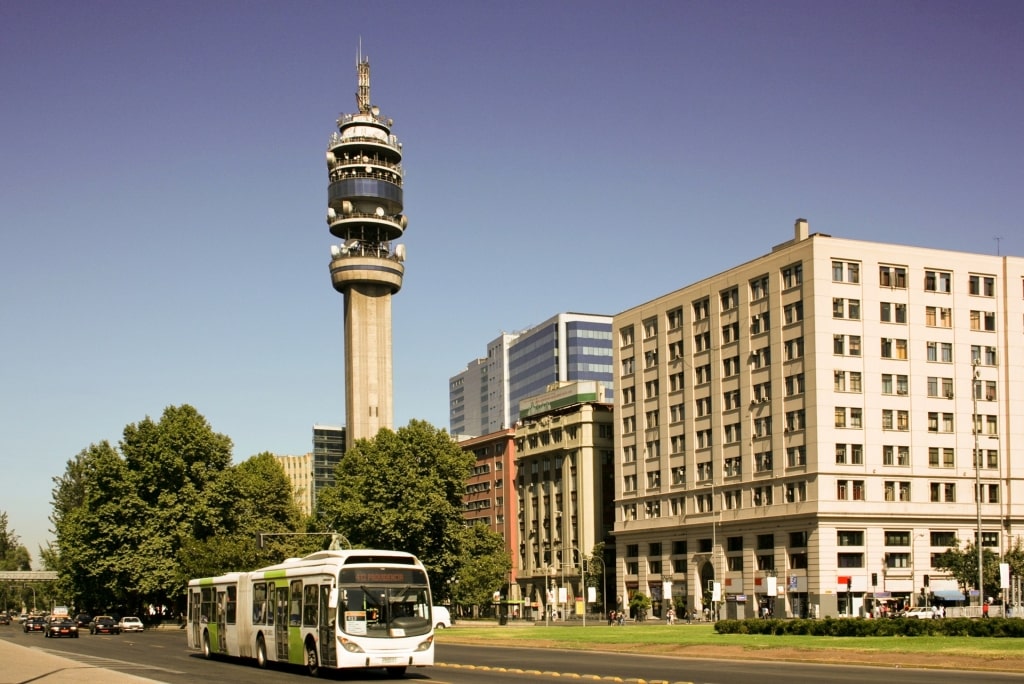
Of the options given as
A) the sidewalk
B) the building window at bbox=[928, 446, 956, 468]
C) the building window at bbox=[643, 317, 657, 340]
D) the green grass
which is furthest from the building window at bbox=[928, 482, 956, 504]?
the sidewalk

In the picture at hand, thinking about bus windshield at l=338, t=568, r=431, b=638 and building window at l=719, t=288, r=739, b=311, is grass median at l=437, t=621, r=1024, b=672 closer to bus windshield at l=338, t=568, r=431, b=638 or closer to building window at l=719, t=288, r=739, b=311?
bus windshield at l=338, t=568, r=431, b=638

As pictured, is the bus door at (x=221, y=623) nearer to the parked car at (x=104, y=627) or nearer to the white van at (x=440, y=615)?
the white van at (x=440, y=615)

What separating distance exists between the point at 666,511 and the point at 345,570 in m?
84.3

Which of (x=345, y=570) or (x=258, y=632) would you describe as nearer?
(x=345, y=570)

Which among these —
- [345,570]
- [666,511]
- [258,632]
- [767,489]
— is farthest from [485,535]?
[345,570]

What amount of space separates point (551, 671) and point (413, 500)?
68950 millimetres

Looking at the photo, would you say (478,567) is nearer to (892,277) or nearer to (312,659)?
(892,277)

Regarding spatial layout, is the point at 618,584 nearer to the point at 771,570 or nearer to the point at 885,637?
the point at 771,570

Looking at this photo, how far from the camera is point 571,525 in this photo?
467 ft

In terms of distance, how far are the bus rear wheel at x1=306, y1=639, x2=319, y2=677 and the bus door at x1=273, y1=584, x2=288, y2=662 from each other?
200cm

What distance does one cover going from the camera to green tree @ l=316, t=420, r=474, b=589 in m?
106

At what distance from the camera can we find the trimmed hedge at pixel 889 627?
4859 centimetres

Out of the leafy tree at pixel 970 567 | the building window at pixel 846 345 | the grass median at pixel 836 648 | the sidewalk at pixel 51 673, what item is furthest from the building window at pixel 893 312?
the sidewalk at pixel 51 673

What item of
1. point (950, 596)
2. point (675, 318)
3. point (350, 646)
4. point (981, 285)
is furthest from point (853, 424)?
point (350, 646)
